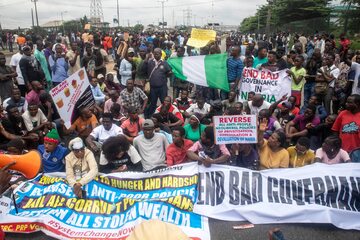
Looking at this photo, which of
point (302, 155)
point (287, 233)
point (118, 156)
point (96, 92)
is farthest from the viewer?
point (96, 92)

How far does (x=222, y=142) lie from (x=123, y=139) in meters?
1.61

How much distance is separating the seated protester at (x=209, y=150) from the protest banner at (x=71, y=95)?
8.02 ft

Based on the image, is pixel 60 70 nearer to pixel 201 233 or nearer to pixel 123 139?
pixel 123 139

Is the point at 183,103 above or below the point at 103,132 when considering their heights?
above

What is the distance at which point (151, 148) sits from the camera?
19.1 feet

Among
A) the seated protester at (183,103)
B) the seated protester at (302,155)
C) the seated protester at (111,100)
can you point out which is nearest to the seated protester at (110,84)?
the seated protester at (111,100)

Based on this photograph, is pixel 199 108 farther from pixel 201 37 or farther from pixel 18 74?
pixel 18 74

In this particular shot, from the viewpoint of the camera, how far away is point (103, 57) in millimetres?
10742

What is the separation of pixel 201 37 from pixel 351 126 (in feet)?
22.1

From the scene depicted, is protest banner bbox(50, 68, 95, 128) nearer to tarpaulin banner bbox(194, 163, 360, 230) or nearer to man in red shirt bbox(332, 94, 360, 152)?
tarpaulin banner bbox(194, 163, 360, 230)

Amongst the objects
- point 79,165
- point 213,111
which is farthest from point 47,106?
point 213,111

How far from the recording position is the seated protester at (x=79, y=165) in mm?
5035

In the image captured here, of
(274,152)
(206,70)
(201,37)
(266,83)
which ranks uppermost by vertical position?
(201,37)

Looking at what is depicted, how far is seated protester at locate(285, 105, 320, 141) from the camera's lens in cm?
634
